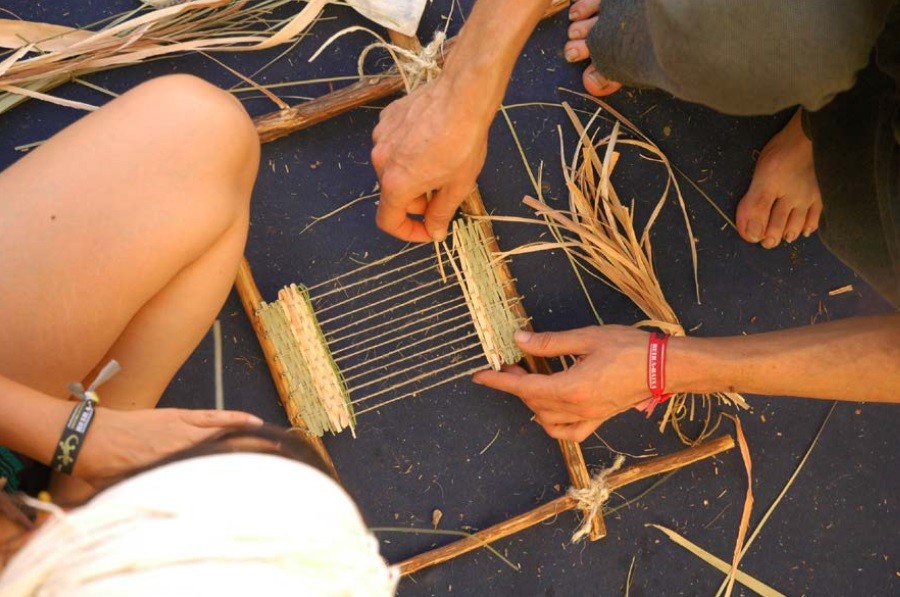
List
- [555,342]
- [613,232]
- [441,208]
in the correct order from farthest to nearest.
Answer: [613,232]
[555,342]
[441,208]

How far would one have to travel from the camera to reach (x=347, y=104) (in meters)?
1.44

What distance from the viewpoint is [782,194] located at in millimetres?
1547

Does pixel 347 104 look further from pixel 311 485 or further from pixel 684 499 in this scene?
pixel 684 499

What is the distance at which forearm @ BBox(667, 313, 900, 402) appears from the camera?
48.7 inches

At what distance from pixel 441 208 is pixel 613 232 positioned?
0.38 meters

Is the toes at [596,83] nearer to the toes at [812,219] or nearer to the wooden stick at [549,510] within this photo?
the toes at [812,219]

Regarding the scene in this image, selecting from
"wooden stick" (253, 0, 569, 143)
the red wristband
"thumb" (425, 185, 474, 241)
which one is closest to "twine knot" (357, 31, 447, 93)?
"wooden stick" (253, 0, 569, 143)

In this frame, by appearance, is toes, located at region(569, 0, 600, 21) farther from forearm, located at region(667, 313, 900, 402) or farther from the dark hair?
the dark hair

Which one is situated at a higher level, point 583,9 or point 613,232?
point 583,9

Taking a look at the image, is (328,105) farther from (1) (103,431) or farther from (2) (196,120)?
(1) (103,431)

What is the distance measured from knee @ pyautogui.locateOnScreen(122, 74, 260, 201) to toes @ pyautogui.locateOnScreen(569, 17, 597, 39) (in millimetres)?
679

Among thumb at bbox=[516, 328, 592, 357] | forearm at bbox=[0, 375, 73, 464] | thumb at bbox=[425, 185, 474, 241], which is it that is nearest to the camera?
forearm at bbox=[0, 375, 73, 464]

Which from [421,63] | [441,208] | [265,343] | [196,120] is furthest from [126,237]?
[421,63]

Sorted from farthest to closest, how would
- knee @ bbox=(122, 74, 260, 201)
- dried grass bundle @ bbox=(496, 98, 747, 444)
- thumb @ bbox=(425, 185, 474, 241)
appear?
dried grass bundle @ bbox=(496, 98, 747, 444) → thumb @ bbox=(425, 185, 474, 241) → knee @ bbox=(122, 74, 260, 201)
